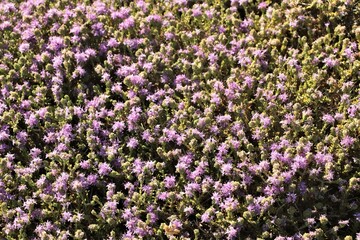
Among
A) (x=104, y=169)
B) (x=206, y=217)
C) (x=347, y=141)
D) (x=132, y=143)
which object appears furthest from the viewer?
(x=132, y=143)

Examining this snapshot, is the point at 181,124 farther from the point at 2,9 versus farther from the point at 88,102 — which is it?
the point at 2,9

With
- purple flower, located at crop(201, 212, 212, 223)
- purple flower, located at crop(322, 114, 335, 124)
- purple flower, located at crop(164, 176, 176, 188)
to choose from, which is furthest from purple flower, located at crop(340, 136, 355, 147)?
purple flower, located at crop(164, 176, 176, 188)

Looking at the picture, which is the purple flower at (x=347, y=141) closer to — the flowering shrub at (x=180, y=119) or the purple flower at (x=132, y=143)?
the flowering shrub at (x=180, y=119)

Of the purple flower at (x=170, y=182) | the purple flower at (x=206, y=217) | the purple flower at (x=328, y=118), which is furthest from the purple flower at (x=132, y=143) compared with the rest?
the purple flower at (x=328, y=118)

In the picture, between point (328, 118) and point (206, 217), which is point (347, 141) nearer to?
point (328, 118)

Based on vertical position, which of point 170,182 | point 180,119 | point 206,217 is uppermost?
point 180,119

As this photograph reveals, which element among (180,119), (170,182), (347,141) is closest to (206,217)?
(170,182)

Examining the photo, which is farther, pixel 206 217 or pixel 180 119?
pixel 180 119

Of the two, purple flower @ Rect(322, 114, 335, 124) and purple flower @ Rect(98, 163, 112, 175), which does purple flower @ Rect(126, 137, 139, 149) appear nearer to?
purple flower @ Rect(98, 163, 112, 175)
